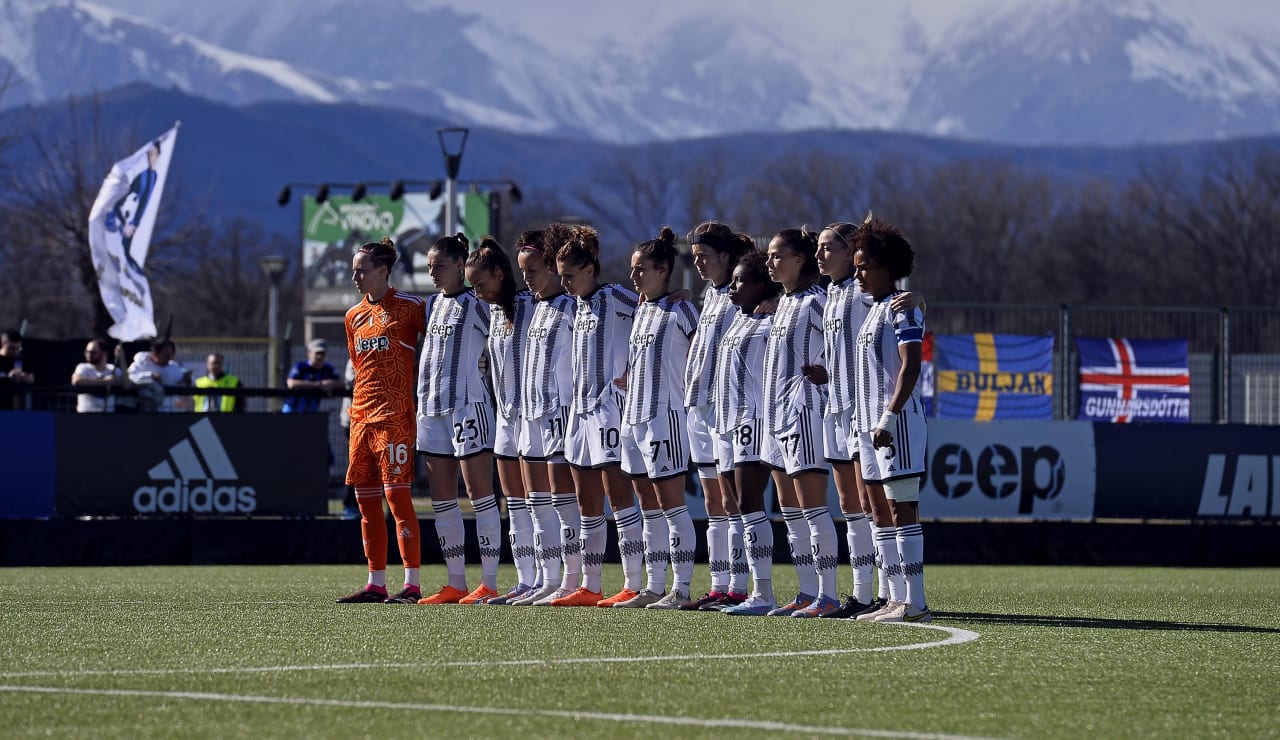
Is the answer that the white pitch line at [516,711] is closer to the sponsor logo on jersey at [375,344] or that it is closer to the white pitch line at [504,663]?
the white pitch line at [504,663]

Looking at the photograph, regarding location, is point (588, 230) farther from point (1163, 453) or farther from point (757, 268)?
point (1163, 453)

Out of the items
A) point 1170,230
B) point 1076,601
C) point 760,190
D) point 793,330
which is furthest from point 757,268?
point 760,190

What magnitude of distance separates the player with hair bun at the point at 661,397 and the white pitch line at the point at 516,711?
13.5 feet

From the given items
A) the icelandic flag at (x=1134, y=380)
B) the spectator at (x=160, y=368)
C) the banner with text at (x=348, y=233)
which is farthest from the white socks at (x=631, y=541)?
the banner with text at (x=348, y=233)

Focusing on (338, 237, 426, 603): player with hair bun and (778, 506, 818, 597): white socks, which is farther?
(338, 237, 426, 603): player with hair bun

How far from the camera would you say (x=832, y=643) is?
8.04m

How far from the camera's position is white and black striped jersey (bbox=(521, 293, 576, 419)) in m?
10.4

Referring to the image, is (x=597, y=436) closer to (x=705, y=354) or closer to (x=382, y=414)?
(x=705, y=354)

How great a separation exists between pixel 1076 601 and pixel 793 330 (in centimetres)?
282

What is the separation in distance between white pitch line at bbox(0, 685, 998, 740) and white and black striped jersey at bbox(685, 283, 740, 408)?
4.15 meters

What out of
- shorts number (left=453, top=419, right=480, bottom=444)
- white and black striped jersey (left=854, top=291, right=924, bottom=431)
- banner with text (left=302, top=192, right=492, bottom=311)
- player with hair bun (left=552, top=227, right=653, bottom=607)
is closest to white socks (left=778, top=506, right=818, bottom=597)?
white and black striped jersey (left=854, top=291, right=924, bottom=431)

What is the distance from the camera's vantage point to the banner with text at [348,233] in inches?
2072

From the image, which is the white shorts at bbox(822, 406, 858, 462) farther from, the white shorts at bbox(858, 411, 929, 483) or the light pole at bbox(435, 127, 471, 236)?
the light pole at bbox(435, 127, 471, 236)

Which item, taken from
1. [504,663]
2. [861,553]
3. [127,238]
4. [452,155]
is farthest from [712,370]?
[452,155]
